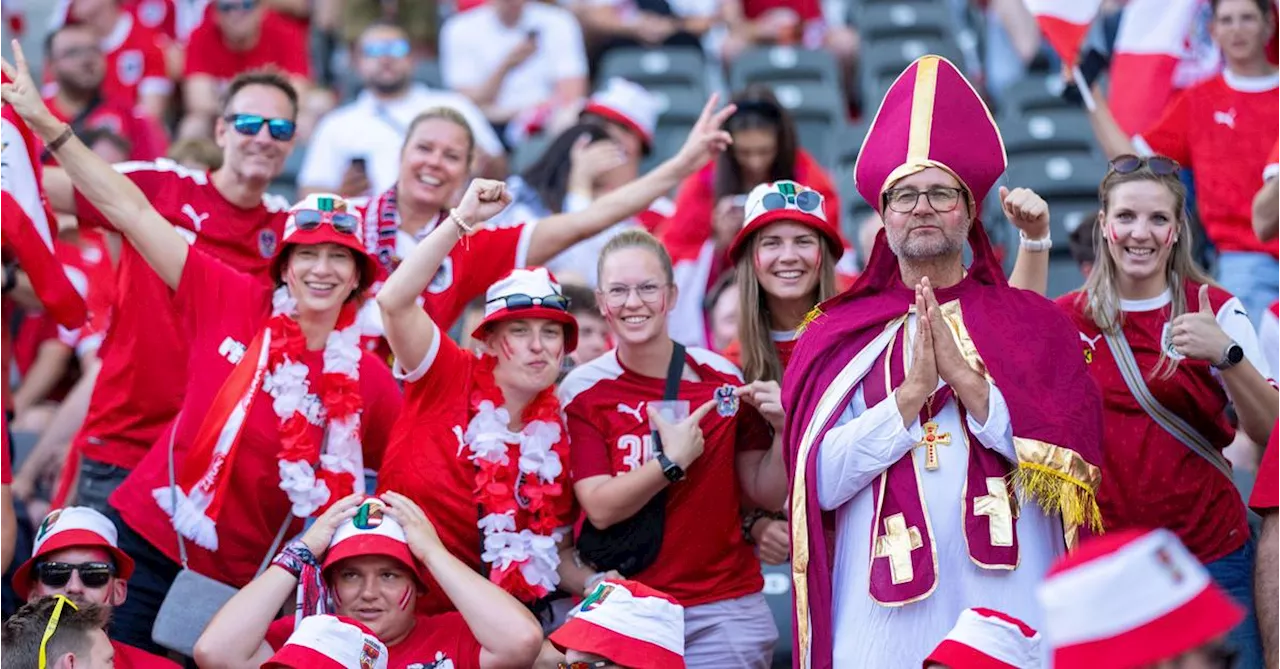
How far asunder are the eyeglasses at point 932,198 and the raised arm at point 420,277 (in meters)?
1.31

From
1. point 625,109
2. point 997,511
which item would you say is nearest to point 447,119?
point 625,109

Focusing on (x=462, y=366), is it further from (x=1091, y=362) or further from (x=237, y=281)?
(x=1091, y=362)

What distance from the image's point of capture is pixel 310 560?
5117 mm

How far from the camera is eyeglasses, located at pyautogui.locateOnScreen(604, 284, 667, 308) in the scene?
5.38m

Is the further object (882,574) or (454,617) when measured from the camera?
(454,617)

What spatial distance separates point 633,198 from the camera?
236 inches

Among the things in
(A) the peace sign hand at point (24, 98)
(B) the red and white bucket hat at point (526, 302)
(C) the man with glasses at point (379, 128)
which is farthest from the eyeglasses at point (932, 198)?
(C) the man with glasses at point (379, 128)

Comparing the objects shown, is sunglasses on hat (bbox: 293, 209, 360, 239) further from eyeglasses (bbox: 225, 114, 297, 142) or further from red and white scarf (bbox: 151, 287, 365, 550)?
eyeglasses (bbox: 225, 114, 297, 142)

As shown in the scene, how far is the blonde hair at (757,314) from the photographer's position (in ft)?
17.9

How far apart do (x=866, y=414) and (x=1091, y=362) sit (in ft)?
3.66

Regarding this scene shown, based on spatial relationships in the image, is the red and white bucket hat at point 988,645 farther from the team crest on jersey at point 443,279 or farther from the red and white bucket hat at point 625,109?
the red and white bucket hat at point 625,109

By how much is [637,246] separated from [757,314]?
1.45ft

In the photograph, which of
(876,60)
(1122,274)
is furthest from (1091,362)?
(876,60)

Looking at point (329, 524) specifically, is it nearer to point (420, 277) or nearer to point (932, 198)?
point (420, 277)
